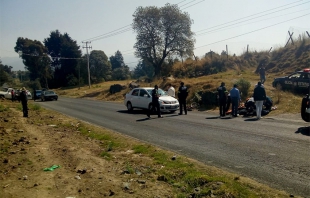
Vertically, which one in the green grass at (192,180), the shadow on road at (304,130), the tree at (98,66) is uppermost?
the tree at (98,66)

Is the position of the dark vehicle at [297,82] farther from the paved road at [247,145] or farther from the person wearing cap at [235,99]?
the paved road at [247,145]

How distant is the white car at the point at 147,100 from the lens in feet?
57.5

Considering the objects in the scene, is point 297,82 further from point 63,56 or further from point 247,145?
point 63,56

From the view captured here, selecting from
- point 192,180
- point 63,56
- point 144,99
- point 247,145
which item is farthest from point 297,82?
point 63,56

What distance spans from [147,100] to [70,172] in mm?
11919

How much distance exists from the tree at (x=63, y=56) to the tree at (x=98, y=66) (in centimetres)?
378

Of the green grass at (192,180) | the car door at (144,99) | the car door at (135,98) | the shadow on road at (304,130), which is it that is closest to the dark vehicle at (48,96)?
the car door at (135,98)

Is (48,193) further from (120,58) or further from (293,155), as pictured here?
(120,58)

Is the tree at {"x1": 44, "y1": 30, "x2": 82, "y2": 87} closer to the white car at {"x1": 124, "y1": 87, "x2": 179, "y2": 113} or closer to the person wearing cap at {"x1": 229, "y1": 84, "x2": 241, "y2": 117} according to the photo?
the white car at {"x1": 124, "y1": 87, "x2": 179, "y2": 113}

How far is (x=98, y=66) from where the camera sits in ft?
231

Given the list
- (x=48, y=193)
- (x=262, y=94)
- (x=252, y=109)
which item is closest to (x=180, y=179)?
(x=48, y=193)

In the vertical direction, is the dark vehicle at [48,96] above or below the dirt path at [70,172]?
above

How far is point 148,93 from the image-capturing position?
1859cm

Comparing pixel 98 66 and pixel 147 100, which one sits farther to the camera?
pixel 98 66
